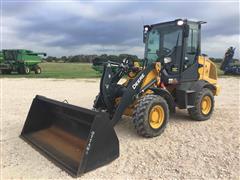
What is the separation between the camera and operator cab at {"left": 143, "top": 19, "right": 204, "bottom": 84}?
577cm

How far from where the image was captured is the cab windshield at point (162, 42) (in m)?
5.89

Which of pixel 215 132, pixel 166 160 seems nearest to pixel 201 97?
pixel 215 132

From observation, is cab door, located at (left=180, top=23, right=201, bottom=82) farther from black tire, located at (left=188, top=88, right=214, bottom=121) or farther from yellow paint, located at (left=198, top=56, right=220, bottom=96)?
black tire, located at (left=188, top=88, right=214, bottom=121)

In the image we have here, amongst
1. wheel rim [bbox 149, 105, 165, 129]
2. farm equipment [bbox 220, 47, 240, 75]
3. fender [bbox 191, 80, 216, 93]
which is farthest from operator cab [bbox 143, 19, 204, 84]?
farm equipment [bbox 220, 47, 240, 75]

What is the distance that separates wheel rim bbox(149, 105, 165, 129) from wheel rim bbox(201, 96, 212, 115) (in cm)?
173

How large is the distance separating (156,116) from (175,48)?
181 centimetres

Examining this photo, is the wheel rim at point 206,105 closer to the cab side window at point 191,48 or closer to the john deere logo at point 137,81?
the cab side window at point 191,48

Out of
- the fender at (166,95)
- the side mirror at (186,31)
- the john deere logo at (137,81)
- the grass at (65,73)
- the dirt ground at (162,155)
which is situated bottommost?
the dirt ground at (162,155)

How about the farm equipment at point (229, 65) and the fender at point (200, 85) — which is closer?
the fender at point (200, 85)

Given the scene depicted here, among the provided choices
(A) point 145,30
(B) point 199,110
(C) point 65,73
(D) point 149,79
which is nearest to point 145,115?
(D) point 149,79

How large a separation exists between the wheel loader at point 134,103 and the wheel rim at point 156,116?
0.02 metres

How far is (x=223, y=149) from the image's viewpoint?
4457mm

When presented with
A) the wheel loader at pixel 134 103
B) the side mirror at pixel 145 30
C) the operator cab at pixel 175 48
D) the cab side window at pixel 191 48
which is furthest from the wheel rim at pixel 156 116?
the side mirror at pixel 145 30

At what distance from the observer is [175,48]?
5918 mm
